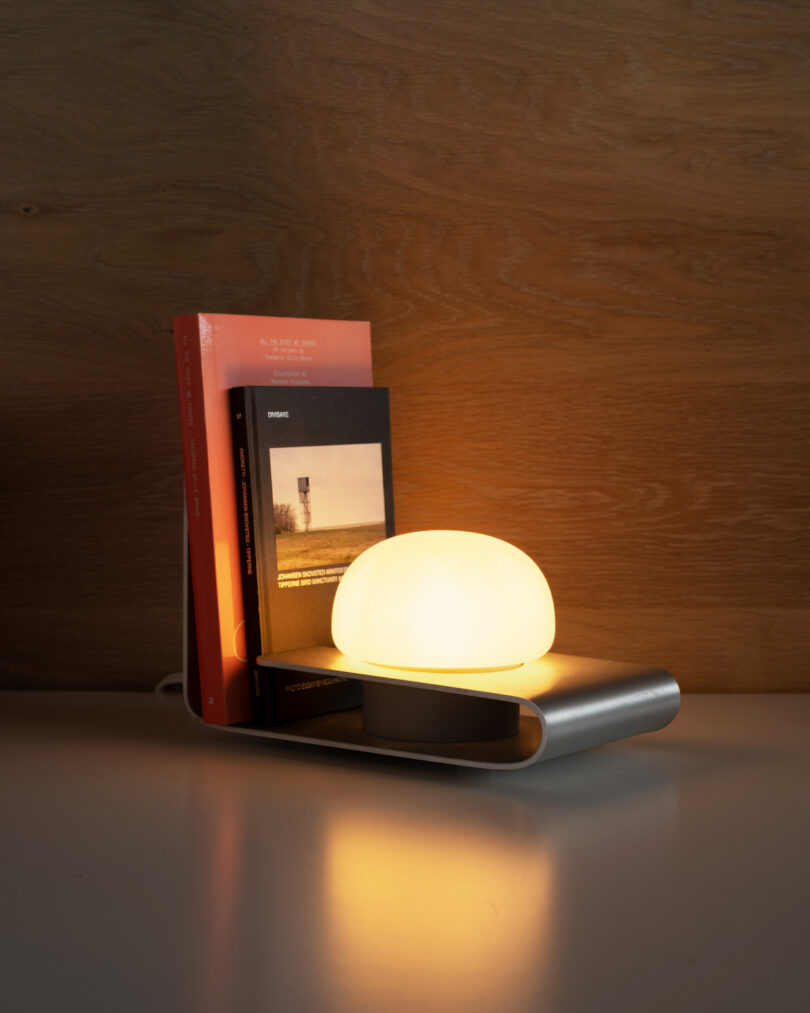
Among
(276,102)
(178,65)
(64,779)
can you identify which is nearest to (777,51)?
(276,102)

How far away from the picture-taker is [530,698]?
0.78 m

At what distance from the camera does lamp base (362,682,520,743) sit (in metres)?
0.88

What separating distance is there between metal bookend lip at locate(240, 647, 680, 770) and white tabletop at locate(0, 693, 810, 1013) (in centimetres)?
2

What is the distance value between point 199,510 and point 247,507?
0.13 ft

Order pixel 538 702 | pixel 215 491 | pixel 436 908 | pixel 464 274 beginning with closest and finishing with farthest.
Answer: pixel 436 908
pixel 538 702
pixel 215 491
pixel 464 274

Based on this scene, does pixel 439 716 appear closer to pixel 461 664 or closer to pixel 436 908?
pixel 461 664

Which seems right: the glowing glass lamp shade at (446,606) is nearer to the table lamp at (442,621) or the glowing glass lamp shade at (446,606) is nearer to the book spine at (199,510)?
the table lamp at (442,621)

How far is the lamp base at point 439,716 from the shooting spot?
0.88 metres

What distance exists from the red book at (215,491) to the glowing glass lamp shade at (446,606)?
→ 0.12m

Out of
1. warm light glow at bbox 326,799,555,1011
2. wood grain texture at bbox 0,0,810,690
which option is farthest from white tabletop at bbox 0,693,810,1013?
wood grain texture at bbox 0,0,810,690

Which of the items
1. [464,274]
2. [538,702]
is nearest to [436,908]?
[538,702]

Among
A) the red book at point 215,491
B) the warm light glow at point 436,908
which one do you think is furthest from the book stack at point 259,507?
the warm light glow at point 436,908

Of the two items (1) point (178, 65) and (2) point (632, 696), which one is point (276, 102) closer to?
(1) point (178, 65)

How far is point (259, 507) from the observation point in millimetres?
944
